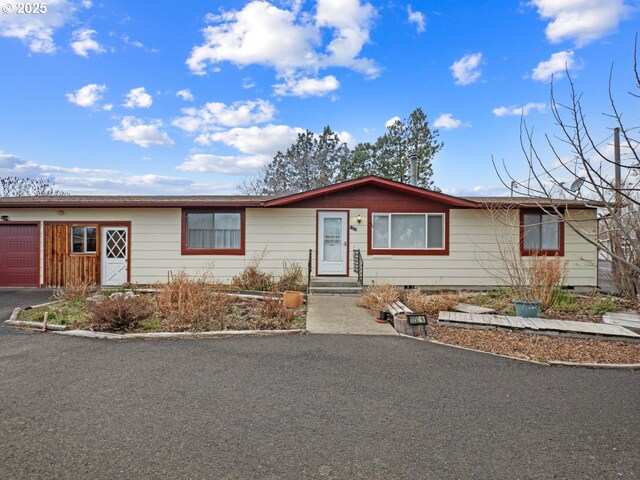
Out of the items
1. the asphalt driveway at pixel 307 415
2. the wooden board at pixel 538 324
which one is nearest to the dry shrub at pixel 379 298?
the wooden board at pixel 538 324

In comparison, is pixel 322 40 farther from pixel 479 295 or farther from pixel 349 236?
pixel 479 295

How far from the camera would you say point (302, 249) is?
35.7 feet

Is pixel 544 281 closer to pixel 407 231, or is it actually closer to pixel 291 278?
pixel 407 231

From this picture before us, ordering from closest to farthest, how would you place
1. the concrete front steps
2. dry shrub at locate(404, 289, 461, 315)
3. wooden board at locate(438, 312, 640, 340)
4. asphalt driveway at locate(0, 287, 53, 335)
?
wooden board at locate(438, 312, 640, 340)
dry shrub at locate(404, 289, 461, 315)
asphalt driveway at locate(0, 287, 53, 335)
the concrete front steps

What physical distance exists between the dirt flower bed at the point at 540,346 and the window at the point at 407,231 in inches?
189

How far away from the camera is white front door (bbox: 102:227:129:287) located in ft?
36.2

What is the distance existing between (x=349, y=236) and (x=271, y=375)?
7.02 meters

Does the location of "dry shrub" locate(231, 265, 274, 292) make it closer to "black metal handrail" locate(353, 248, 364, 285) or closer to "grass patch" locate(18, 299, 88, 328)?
"black metal handrail" locate(353, 248, 364, 285)

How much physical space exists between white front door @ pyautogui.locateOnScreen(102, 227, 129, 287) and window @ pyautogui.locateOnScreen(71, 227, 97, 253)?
1.18 feet

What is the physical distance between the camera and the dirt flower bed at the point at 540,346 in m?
4.92

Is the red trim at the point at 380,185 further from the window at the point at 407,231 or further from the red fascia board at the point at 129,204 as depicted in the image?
the red fascia board at the point at 129,204

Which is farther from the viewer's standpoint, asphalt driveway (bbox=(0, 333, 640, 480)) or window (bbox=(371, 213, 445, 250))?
window (bbox=(371, 213, 445, 250))

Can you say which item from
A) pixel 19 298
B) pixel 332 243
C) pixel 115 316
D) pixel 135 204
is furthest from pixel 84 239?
pixel 332 243

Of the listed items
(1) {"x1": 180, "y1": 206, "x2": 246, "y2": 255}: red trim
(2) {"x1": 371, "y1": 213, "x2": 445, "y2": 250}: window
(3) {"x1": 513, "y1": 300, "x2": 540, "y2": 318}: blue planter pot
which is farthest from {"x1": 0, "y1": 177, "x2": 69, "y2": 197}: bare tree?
(3) {"x1": 513, "y1": 300, "x2": 540, "y2": 318}: blue planter pot
